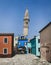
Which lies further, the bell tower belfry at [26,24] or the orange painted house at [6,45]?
the bell tower belfry at [26,24]

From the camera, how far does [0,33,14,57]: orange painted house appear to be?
46750 millimetres

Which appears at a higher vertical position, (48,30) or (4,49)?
(48,30)

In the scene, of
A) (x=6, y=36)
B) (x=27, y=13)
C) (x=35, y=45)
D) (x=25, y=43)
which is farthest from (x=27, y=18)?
(x=6, y=36)

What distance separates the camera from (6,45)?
47406 millimetres

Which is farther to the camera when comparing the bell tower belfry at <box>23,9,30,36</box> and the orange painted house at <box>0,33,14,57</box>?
the bell tower belfry at <box>23,9,30,36</box>

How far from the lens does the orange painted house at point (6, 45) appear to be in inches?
1841

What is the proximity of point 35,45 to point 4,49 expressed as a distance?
11.4 metres

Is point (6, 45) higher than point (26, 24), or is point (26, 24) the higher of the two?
point (26, 24)

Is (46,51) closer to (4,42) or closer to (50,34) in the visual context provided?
(50,34)

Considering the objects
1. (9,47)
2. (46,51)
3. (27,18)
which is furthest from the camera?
(27,18)

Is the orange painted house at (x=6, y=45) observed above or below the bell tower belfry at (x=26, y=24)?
below

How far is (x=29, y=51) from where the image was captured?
6588 cm

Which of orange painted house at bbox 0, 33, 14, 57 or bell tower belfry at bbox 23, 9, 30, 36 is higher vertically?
bell tower belfry at bbox 23, 9, 30, 36

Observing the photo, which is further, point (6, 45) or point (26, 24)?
point (26, 24)
